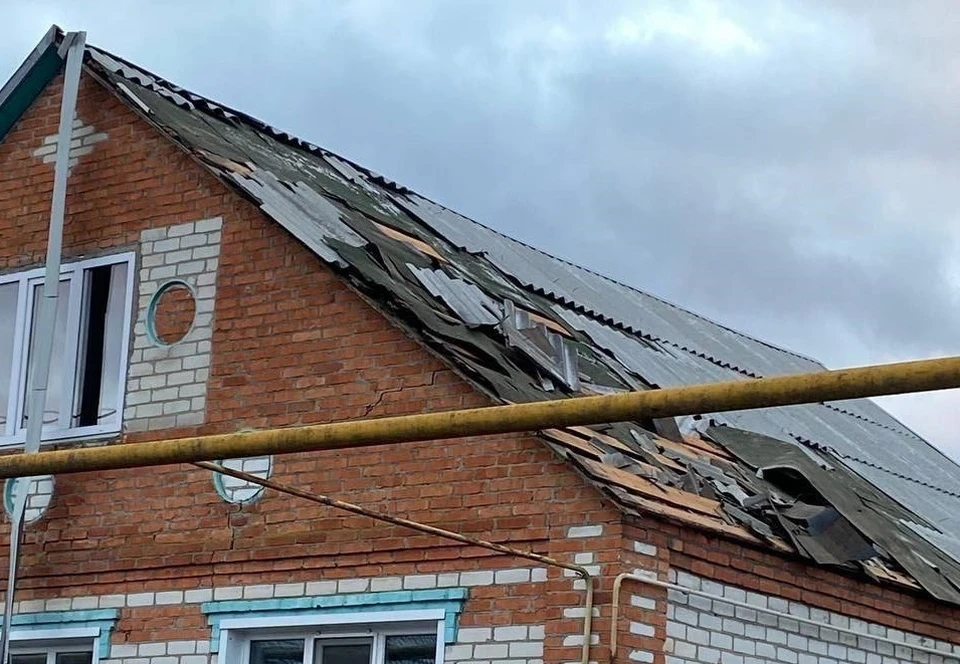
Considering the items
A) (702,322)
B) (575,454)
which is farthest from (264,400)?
(702,322)

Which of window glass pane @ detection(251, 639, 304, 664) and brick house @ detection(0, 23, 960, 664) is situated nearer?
brick house @ detection(0, 23, 960, 664)

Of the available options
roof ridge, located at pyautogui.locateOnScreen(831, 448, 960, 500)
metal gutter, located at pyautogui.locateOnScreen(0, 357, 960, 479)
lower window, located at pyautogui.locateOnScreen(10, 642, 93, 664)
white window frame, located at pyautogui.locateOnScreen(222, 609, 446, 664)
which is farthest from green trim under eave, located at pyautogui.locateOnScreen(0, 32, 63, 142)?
roof ridge, located at pyautogui.locateOnScreen(831, 448, 960, 500)

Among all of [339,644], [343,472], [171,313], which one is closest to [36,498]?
[171,313]

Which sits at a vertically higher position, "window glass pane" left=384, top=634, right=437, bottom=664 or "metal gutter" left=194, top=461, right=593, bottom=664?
"metal gutter" left=194, top=461, right=593, bottom=664

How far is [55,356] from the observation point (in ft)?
34.9

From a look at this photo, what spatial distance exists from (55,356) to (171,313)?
0.95 meters

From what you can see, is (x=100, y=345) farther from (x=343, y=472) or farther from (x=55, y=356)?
(x=343, y=472)

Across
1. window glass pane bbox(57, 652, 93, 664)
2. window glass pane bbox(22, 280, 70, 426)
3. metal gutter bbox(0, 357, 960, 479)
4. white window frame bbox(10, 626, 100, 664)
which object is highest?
window glass pane bbox(22, 280, 70, 426)

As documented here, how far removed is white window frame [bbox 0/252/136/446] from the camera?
33.8 feet

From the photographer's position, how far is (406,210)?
41.6 ft

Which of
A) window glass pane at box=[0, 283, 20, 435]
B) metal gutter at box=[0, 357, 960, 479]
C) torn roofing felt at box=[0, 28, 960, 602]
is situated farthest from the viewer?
window glass pane at box=[0, 283, 20, 435]

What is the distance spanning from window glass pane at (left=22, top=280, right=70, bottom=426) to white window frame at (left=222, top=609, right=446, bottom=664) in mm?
2051

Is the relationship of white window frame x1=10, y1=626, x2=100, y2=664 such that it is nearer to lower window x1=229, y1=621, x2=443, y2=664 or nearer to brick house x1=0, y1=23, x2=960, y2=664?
brick house x1=0, y1=23, x2=960, y2=664

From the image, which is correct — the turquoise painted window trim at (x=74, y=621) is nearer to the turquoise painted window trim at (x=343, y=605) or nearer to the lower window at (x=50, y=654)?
the lower window at (x=50, y=654)
